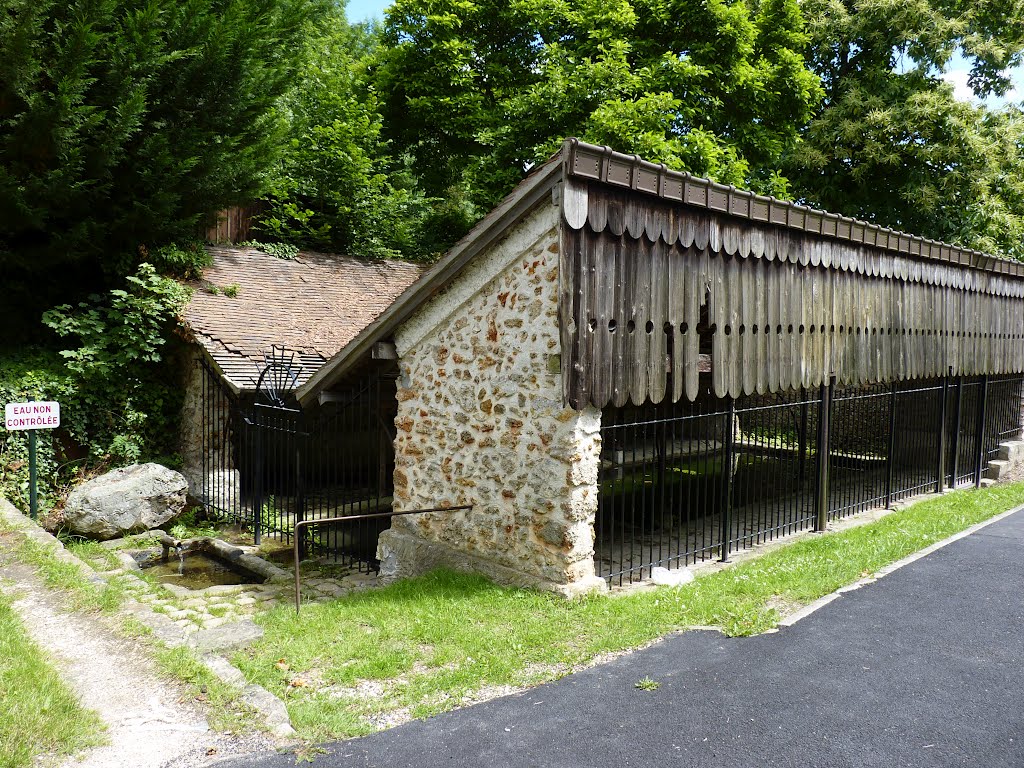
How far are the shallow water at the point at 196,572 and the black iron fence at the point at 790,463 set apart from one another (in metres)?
4.39

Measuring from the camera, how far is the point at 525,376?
6.36 meters

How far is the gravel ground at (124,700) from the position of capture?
12.4ft

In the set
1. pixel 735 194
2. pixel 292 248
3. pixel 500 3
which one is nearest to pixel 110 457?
pixel 292 248

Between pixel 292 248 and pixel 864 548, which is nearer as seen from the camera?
pixel 864 548

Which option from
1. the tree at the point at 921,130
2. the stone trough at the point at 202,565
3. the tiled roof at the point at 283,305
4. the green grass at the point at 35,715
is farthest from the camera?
the tree at the point at 921,130

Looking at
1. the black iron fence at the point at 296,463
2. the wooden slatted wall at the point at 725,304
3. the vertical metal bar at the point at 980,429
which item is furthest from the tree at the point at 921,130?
the black iron fence at the point at 296,463

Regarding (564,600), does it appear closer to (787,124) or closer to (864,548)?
(864,548)

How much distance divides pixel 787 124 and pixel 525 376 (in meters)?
15.6

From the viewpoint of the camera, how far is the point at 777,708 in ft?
13.9

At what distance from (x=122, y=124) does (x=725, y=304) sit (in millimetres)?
8860

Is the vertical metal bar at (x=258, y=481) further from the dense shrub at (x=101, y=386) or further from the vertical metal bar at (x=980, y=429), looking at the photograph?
the vertical metal bar at (x=980, y=429)

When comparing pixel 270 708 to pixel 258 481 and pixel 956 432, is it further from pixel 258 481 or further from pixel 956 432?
pixel 956 432

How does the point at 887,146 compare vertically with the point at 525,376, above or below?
above

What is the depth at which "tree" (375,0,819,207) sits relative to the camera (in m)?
15.8
